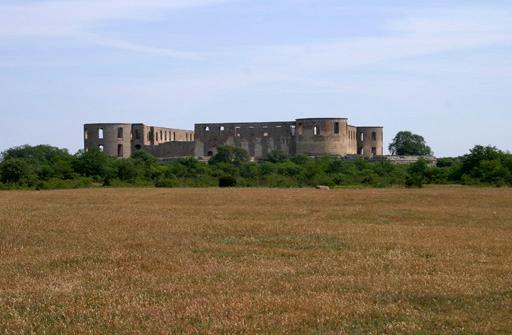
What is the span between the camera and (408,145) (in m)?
103

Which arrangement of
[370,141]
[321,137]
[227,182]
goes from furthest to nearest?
[370,141], [321,137], [227,182]

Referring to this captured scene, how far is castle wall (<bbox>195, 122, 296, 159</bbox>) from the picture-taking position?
87.6 metres

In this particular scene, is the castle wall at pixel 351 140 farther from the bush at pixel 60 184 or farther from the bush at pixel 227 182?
the bush at pixel 60 184

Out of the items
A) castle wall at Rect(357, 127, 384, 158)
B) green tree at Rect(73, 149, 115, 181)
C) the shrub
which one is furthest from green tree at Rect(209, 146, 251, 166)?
the shrub

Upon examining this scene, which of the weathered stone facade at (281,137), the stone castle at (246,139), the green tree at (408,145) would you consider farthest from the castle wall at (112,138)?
the green tree at (408,145)

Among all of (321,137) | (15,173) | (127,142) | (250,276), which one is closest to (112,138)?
(127,142)

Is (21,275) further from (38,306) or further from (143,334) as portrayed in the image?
(143,334)

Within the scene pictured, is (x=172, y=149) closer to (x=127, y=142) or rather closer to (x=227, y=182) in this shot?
(x=127, y=142)

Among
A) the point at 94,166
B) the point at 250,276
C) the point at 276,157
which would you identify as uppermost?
the point at 276,157

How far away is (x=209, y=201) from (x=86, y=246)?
18.5 metres

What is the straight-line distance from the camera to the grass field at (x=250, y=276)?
26.3 feet

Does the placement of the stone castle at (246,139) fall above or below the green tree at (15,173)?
above

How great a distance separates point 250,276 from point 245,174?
53349mm

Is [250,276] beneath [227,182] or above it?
above
